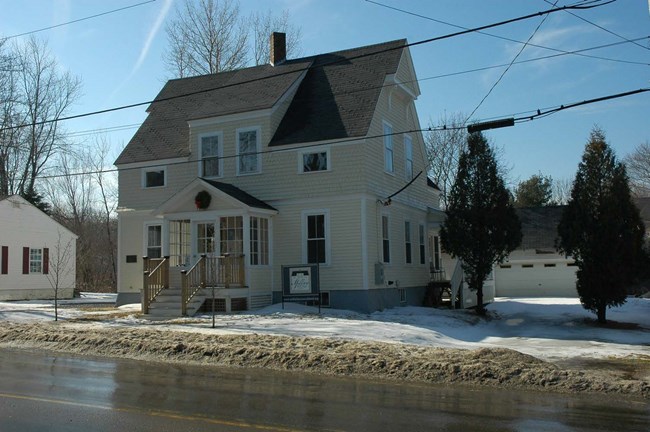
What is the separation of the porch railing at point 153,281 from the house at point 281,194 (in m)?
0.05

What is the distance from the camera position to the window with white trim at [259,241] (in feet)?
73.8

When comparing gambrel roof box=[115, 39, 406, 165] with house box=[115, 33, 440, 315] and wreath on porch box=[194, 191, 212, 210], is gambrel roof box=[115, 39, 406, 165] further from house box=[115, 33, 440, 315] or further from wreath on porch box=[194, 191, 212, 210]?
wreath on porch box=[194, 191, 212, 210]

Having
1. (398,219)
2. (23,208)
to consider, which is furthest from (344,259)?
(23,208)

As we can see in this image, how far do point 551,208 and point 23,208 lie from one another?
30630 millimetres

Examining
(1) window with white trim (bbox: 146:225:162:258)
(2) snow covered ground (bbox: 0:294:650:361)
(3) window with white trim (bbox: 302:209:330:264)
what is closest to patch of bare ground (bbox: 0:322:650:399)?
(2) snow covered ground (bbox: 0:294:650:361)

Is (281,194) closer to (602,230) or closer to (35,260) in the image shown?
(602,230)

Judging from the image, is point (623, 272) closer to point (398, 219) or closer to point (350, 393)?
point (398, 219)

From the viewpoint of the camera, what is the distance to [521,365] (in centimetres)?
1158

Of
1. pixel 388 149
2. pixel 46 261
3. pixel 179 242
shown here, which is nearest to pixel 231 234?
pixel 179 242

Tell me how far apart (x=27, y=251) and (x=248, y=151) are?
56.2 feet

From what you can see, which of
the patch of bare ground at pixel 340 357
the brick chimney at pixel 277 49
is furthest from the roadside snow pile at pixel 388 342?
the brick chimney at pixel 277 49

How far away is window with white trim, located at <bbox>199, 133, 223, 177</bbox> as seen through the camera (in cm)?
2492

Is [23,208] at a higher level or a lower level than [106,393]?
higher

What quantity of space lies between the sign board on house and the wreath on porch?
11.7ft
